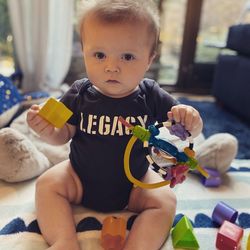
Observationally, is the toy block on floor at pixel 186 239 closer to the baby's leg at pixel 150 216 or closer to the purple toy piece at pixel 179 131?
the baby's leg at pixel 150 216

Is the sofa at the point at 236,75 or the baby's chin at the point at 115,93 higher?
the baby's chin at the point at 115,93

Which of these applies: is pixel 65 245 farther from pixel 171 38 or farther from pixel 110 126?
pixel 171 38

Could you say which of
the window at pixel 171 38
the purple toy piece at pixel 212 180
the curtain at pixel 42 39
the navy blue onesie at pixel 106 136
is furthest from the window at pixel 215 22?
the navy blue onesie at pixel 106 136

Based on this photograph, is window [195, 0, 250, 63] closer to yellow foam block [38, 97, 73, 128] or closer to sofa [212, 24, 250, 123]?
sofa [212, 24, 250, 123]

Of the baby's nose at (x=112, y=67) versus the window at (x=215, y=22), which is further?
the window at (x=215, y=22)

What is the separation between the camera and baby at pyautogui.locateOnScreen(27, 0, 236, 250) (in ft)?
1.81

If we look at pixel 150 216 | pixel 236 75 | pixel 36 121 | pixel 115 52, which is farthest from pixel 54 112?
pixel 236 75

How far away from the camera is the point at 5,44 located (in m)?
1.47

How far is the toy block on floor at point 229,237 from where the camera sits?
1.82 feet

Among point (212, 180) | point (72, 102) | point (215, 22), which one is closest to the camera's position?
point (72, 102)

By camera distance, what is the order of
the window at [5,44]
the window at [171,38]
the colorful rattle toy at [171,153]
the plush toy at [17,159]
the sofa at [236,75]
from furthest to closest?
1. the window at [171,38]
2. the window at [5,44]
3. the sofa at [236,75]
4. the plush toy at [17,159]
5. the colorful rattle toy at [171,153]

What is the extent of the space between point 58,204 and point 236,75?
1.04m

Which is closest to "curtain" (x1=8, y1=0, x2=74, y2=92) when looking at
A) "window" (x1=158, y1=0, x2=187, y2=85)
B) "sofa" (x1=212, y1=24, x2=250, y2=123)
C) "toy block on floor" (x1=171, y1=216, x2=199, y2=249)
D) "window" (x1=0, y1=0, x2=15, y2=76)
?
"window" (x1=0, y1=0, x2=15, y2=76)

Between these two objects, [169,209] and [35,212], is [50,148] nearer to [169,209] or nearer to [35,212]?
[35,212]
